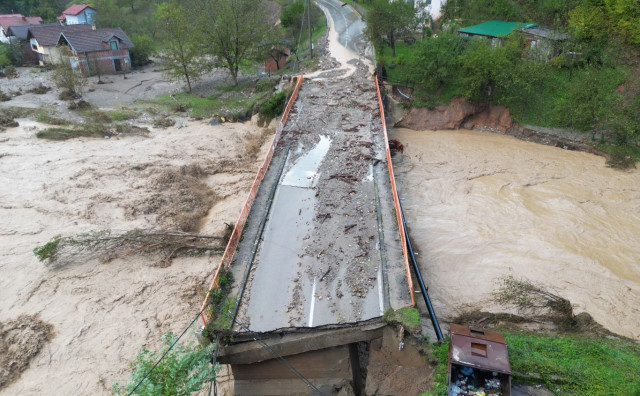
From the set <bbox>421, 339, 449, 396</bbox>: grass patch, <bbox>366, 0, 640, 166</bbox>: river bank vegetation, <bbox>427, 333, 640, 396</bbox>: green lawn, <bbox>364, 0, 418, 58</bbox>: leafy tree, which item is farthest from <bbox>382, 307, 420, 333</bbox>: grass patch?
<bbox>364, 0, 418, 58</bbox>: leafy tree

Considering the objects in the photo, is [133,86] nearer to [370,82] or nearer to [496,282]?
[370,82]

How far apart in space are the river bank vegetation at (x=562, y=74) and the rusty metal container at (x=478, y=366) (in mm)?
19826

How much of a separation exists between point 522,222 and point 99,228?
19847 mm

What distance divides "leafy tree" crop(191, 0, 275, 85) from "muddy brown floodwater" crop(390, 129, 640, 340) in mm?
18738

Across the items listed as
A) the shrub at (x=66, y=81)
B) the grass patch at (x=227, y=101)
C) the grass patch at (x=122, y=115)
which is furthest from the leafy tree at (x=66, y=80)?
the grass patch at (x=227, y=101)

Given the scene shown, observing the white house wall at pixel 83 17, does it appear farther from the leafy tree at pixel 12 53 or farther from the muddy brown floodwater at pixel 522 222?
the muddy brown floodwater at pixel 522 222

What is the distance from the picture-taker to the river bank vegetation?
2470 centimetres

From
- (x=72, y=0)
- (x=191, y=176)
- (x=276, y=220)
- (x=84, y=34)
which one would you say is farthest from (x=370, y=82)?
(x=72, y=0)

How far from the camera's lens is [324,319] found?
1187 cm

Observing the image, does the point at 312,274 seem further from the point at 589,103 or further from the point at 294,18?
the point at 294,18

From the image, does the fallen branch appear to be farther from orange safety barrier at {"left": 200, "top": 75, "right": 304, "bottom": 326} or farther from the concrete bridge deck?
the concrete bridge deck

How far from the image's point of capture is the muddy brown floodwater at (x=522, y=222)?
15648mm

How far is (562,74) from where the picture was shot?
94.7ft

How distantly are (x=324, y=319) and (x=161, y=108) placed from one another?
95.6 feet
